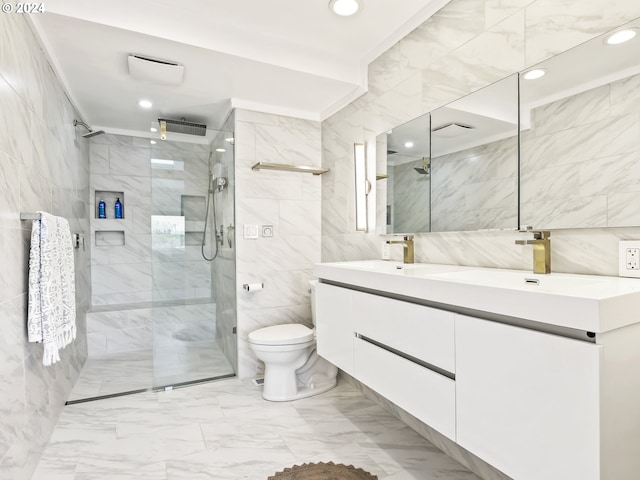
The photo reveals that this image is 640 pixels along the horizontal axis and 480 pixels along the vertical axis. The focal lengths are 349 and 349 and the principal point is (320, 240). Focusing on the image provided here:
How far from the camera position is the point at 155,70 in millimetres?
2246

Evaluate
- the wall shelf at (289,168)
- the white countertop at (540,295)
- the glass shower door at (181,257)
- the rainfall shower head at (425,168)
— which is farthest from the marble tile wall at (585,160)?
the glass shower door at (181,257)

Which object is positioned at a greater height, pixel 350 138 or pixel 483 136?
pixel 350 138

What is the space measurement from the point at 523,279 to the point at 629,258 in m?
0.32

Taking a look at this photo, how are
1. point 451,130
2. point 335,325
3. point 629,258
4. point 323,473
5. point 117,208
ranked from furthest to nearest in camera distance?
point 117,208 → point 335,325 → point 451,130 → point 323,473 → point 629,258

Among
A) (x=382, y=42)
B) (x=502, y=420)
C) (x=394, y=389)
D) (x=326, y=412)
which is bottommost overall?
(x=326, y=412)

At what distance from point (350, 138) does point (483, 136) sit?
1.21 meters

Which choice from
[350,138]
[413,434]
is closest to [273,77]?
[350,138]

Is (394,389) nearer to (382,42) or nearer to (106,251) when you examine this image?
(382,42)

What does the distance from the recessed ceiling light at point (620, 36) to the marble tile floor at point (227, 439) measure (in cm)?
188

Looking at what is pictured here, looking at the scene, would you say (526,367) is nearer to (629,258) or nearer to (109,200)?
(629,258)

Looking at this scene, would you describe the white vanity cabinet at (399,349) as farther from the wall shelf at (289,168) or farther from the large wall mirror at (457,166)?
the wall shelf at (289,168)

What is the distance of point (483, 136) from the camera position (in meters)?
1.72

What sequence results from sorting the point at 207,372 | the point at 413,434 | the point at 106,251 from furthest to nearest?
the point at 106,251
the point at 207,372
the point at 413,434

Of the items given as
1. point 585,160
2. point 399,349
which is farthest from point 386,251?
point 585,160
